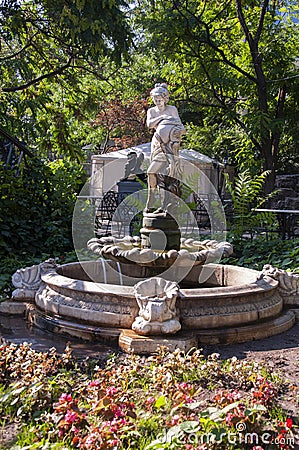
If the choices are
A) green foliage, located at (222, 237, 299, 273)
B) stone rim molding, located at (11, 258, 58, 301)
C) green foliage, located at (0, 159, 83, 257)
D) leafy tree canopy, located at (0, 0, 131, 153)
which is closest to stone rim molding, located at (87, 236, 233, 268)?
stone rim molding, located at (11, 258, 58, 301)

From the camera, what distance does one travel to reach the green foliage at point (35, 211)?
10301 millimetres

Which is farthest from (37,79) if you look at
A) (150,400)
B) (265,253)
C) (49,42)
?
(150,400)

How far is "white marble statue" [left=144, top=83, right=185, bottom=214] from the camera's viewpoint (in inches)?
254

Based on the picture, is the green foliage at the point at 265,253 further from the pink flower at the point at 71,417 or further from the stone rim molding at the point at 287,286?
the pink flower at the point at 71,417

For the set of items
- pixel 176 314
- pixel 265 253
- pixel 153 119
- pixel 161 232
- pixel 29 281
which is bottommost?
pixel 176 314

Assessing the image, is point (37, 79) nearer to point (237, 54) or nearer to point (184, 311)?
point (184, 311)

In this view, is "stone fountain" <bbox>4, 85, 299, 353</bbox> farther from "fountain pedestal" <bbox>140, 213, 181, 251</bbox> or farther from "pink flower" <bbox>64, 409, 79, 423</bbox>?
"pink flower" <bbox>64, 409, 79, 423</bbox>

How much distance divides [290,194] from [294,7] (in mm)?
6210

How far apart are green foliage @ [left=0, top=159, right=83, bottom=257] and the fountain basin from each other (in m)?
4.39

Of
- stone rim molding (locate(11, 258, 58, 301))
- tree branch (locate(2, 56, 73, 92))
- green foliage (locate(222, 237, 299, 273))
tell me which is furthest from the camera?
tree branch (locate(2, 56, 73, 92))

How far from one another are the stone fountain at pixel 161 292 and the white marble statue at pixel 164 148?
12 mm

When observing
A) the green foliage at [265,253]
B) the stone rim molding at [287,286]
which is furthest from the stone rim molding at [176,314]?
the green foliage at [265,253]

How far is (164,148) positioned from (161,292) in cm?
210

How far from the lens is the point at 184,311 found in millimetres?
5191
